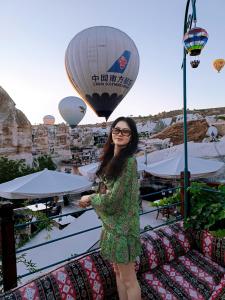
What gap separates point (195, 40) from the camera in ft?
9.99

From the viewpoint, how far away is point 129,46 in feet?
28.7

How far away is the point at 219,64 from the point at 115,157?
12.3 metres

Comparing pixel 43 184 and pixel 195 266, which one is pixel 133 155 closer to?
pixel 195 266

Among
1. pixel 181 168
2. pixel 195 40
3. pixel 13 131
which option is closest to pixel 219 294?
pixel 195 40

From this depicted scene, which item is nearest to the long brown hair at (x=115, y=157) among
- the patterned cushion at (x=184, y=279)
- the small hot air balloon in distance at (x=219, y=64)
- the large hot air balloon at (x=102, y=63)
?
the patterned cushion at (x=184, y=279)

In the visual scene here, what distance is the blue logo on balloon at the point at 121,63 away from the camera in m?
8.44

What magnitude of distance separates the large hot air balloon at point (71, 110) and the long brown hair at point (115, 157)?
55.8 feet

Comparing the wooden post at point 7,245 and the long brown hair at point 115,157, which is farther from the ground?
the long brown hair at point 115,157

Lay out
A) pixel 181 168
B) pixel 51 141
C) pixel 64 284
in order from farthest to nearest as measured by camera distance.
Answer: pixel 51 141 → pixel 181 168 → pixel 64 284

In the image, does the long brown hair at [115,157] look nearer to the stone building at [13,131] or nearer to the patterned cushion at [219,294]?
the patterned cushion at [219,294]

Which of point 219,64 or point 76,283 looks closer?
point 76,283

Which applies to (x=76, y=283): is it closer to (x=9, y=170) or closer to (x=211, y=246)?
(x=211, y=246)

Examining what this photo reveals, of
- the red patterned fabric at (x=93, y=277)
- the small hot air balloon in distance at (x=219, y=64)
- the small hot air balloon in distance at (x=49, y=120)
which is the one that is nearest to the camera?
the red patterned fabric at (x=93, y=277)

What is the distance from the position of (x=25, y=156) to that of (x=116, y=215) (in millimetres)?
21783
